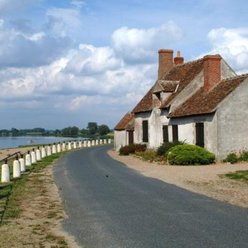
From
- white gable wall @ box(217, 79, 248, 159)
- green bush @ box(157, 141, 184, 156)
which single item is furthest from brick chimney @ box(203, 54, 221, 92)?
green bush @ box(157, 141, 184, 156)

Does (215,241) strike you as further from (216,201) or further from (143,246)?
(216,201)

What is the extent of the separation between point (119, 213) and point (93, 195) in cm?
348

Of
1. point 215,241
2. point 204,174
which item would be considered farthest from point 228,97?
point 215,241

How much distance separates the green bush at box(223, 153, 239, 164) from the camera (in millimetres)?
27681

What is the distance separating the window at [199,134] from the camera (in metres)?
29.8

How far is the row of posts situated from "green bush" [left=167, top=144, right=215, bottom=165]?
8.61 metres

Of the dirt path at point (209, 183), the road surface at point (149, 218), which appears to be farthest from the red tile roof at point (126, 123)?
the road surface at point (149, 218)

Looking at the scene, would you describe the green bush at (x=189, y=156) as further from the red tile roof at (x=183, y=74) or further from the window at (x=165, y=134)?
the red tile roof at (x=183, y=74)

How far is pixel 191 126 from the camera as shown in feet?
102

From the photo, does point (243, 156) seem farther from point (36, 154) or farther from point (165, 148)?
point (36, 154)

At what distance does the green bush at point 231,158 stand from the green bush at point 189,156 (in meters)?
0.83

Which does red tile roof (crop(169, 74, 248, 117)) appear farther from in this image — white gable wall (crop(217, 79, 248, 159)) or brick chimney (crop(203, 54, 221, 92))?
brick chimney (crop(203, 54, 221, 92))

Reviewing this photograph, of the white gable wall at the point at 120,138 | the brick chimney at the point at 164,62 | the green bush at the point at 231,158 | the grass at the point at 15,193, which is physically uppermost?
the brick chimney at the point at 164,62

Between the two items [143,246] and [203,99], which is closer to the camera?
[143,246]
